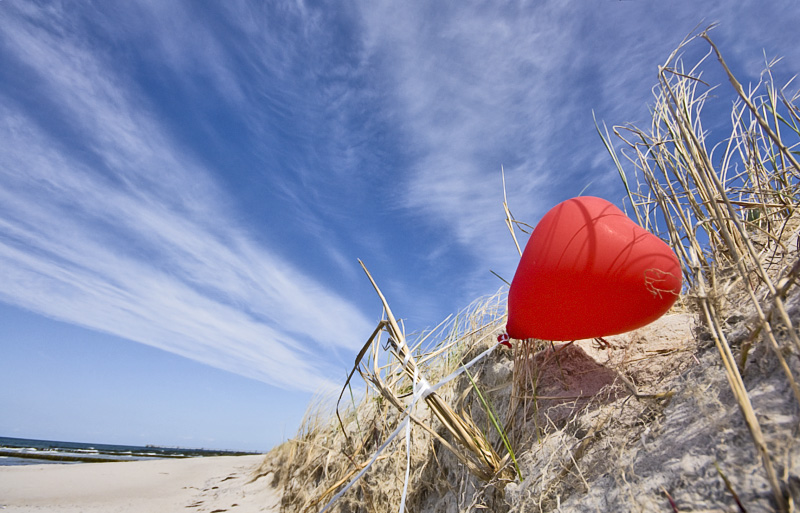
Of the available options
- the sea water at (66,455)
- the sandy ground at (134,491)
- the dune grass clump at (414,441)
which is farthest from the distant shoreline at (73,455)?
the dune grass clump at (414,441)

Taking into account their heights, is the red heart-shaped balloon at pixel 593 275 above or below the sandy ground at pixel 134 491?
above

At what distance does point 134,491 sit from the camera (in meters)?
4.94

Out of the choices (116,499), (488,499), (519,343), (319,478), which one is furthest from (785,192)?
(116,499)

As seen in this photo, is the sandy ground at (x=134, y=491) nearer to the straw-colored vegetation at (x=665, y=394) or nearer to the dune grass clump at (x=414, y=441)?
the dune grass clump at (x=414, y=441)

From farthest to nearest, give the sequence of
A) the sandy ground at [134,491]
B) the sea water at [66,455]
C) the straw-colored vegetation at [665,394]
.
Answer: the sea water at [66,455] < the sandy ground at [134,491] < the straw-colored vegetation at [665,394]

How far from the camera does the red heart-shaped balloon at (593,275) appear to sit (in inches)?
53.6

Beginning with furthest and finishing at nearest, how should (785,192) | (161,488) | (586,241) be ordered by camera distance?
(161,488) → (785,192) → (586,241)

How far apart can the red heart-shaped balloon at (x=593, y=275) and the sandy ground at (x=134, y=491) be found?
3235 millimetres

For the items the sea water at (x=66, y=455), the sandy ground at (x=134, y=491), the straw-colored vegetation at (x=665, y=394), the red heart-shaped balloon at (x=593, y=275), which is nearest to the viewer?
the straw-colored vegetation at (x=665, y=394)

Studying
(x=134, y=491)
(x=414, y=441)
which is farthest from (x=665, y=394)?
(x=134, y=491)

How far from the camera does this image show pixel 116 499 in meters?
4.46

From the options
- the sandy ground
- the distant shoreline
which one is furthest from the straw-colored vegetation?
the distant shoreline

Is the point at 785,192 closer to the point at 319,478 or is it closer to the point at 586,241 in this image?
the point at 586,241

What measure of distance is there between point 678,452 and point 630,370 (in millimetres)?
640
